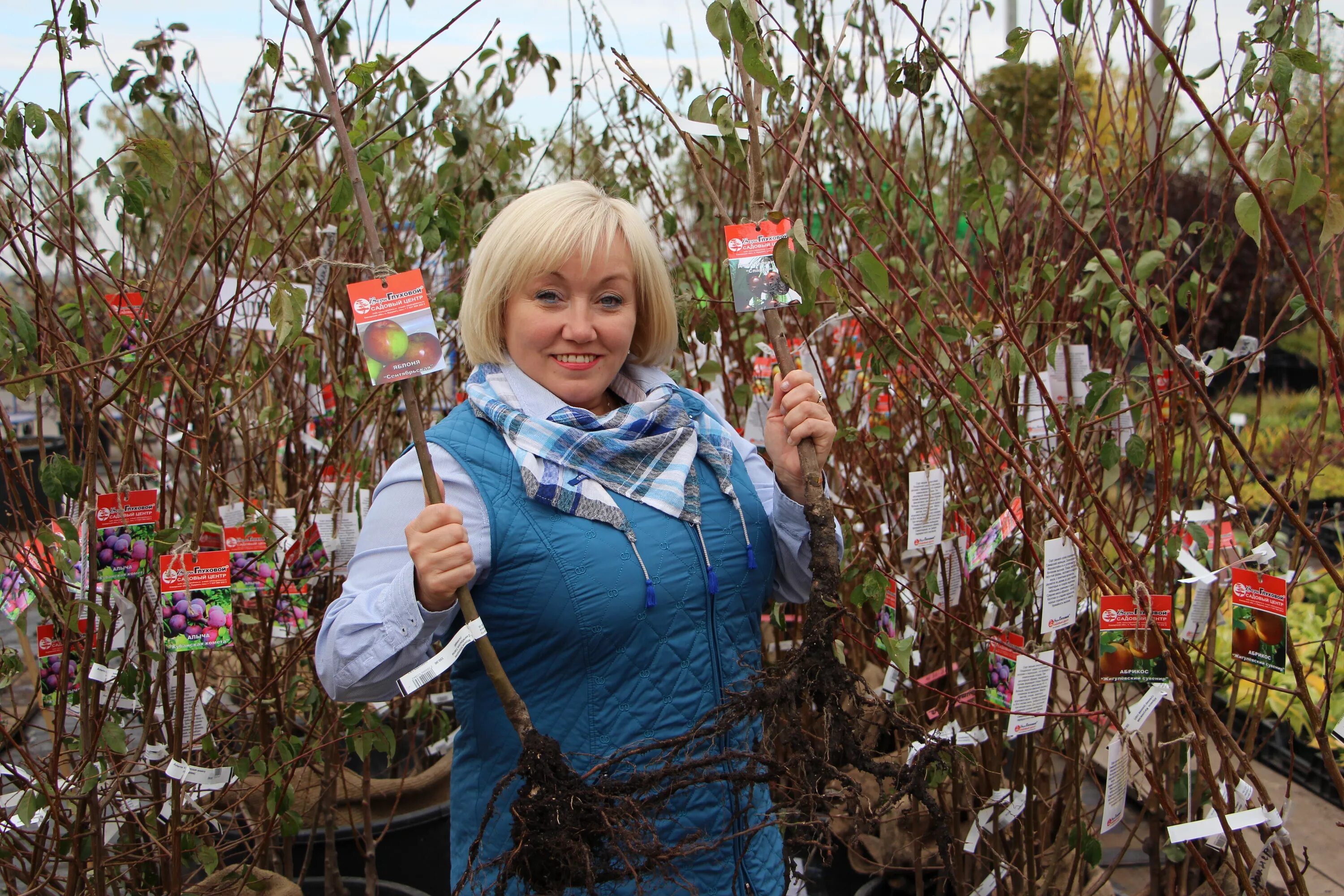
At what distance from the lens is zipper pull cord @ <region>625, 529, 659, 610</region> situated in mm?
1533

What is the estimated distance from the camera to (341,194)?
62.7 inches

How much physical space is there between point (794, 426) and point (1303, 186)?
75 centimetres

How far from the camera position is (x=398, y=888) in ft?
8.76

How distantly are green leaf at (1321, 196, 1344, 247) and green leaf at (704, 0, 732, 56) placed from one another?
2.67 ft

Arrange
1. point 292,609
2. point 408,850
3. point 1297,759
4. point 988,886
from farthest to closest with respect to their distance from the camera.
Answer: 1. point 1297,759
2. point 408,850
3. point 292,609
4. point 988,886

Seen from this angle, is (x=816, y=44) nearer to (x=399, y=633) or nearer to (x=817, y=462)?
(x=817, y=462)

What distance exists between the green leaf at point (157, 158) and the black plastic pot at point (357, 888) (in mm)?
1821

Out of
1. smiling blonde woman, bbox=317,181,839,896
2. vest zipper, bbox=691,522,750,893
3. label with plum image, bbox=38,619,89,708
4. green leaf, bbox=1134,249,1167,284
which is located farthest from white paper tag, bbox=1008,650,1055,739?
label with plum image, bbox=38,619,89,708

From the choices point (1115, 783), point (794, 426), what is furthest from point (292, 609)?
point (1115, 783)

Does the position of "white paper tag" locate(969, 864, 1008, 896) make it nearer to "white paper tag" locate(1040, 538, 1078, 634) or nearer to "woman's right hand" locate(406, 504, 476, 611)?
"white paper tag" locate(1040, 538, 1078, 634)

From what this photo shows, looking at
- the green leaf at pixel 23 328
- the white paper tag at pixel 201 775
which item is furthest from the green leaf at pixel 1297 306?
the white paper tag at pixel 201 775

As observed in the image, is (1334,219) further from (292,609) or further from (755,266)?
(292,609)

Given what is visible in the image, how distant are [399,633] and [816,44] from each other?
91.1 inches

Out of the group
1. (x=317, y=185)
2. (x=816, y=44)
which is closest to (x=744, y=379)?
(x=816, y=44)
